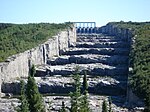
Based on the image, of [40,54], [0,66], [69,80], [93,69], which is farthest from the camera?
[40,54]

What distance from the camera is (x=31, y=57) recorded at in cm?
6275

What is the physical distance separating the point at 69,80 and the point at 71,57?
54.5 feet

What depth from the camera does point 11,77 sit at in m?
53.9

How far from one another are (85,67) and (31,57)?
8.66 meters

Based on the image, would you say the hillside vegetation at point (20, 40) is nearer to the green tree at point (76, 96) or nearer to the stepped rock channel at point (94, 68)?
the stepped rock channel at point (94, 68)

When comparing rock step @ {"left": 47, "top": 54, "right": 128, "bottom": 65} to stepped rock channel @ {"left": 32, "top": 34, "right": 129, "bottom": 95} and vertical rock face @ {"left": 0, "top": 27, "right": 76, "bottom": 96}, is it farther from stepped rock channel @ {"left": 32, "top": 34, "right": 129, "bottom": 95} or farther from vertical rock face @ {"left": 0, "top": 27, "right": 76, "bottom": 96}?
vertical rock face @ {"left": 0, "top": 27, "right": 76, "bottom": 96}

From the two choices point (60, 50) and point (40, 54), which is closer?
point (40, 54)

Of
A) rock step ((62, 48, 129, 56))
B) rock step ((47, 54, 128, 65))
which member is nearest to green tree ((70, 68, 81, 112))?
rock step ((47, 54, 128, 65))

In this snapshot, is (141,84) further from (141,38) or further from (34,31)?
(34,31)

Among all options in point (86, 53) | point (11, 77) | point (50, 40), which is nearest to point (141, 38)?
point (86, 53)

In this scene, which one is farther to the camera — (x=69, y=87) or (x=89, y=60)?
(x=89, y=60)

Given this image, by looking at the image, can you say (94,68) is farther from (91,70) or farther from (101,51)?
(101,51)

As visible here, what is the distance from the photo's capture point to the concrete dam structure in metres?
52.0

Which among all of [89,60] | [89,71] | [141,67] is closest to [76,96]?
[141,67]
